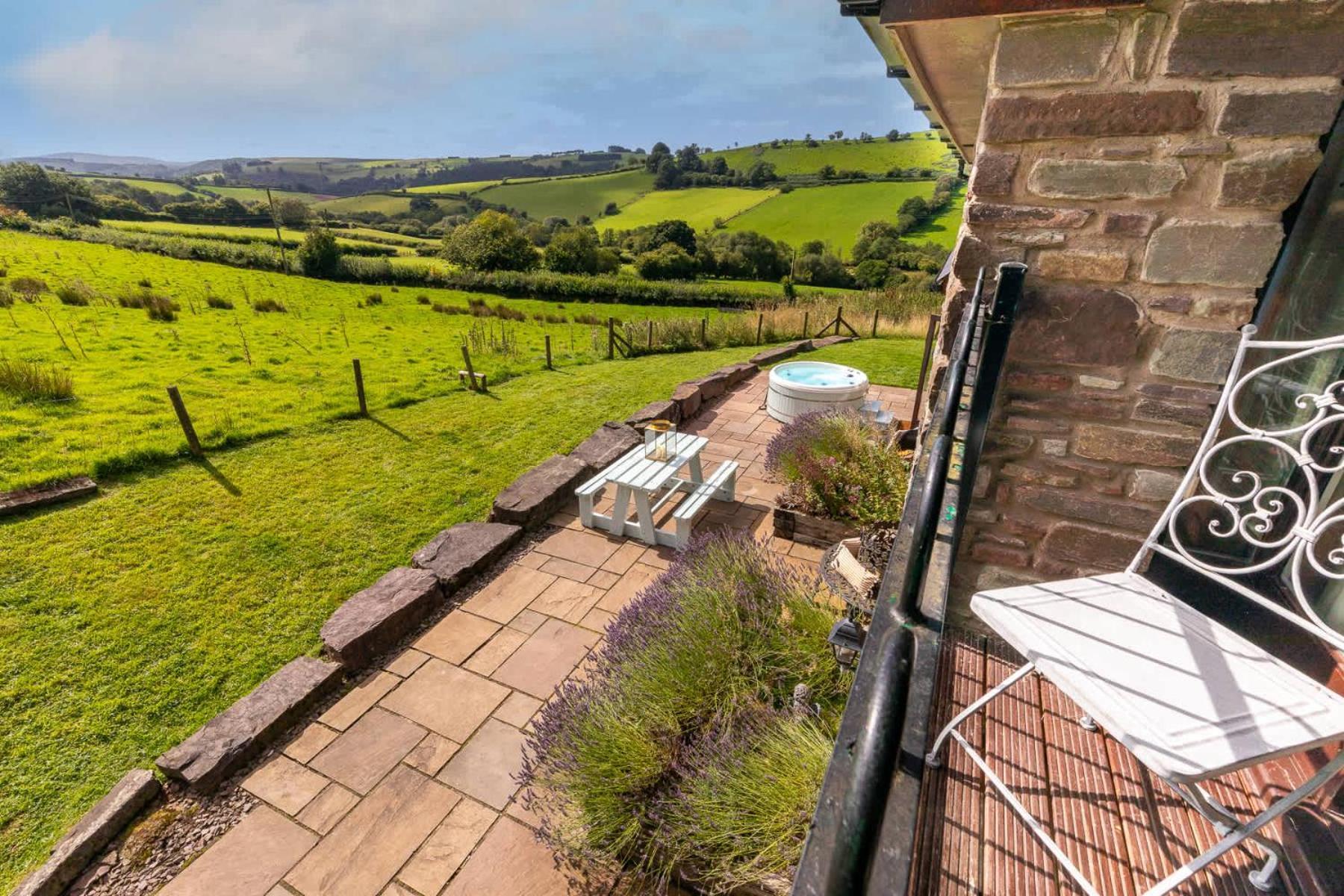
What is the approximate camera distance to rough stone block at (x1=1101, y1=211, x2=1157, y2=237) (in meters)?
1.76

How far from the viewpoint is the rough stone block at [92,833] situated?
211cm

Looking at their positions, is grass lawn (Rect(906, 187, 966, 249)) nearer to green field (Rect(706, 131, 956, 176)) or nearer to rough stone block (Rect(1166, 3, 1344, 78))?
green field (Rect(706, 131, 956, 176))

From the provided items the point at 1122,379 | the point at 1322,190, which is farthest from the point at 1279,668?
the point at 1322,190

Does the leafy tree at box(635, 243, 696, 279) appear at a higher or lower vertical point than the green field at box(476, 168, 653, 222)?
lower

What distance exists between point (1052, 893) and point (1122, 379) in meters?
1.57

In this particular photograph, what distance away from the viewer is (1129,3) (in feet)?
5.22

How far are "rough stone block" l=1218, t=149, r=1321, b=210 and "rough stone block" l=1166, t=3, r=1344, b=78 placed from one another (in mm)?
203

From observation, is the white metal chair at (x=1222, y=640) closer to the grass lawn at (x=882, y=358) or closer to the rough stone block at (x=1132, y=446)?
the rough stone block at (x=1132, y=446)

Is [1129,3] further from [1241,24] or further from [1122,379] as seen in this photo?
[1122,379]

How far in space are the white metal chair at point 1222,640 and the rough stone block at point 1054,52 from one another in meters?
0.93

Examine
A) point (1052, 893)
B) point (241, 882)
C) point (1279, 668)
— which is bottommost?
point (241, 882)

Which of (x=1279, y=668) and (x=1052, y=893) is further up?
(x=1279, y=668)

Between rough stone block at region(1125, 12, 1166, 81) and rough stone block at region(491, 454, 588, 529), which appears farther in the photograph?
rough stone block at region(491, 454, 588, 529)

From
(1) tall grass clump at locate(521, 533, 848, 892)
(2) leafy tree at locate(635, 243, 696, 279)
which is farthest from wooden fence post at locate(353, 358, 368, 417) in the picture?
(2) leafy tree at locate(635, 243, 696, 279)
